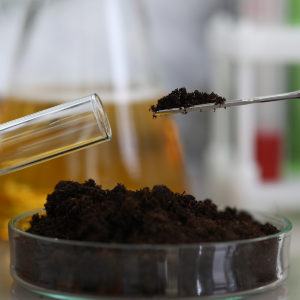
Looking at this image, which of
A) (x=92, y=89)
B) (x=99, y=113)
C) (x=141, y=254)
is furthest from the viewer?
(x=92, y=89)

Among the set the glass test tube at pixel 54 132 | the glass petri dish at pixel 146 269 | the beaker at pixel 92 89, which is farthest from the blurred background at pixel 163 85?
the glass petri dish at pixel 146 269

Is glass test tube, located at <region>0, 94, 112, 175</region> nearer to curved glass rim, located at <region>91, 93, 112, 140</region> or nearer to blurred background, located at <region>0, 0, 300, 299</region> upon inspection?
curved glass rim, located at <region>91, 93, 112, 140</region>

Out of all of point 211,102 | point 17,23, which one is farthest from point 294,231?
point 17,23

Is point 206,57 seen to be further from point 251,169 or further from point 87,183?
point 87,183

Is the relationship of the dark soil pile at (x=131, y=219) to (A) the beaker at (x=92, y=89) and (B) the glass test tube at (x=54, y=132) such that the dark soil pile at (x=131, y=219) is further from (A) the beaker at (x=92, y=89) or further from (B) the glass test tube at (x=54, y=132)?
(A) the beaker at (x=92, y=89)

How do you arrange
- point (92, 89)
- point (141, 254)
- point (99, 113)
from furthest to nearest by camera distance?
point (92, 89)
point (99, 113)
point (141, 254)

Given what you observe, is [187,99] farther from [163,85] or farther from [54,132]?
[163,85]

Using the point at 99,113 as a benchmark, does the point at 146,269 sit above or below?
below

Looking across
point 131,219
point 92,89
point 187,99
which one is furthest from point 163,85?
point 131,219
